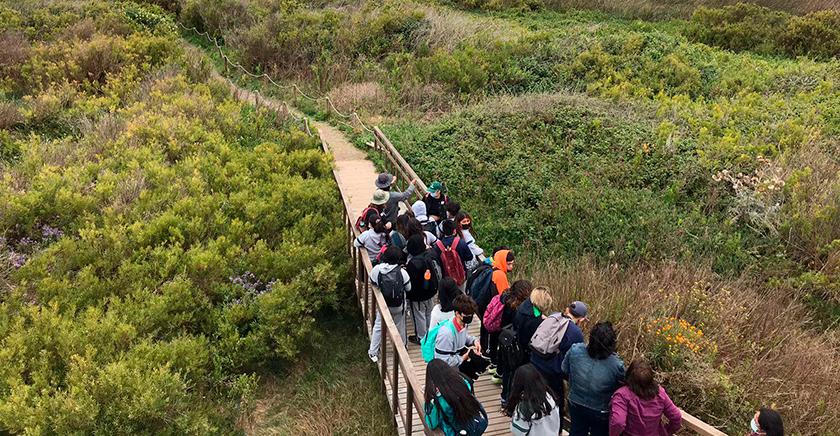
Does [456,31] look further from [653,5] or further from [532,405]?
[532,405]

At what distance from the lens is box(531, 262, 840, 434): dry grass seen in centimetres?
643

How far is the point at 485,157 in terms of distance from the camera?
1366 cm

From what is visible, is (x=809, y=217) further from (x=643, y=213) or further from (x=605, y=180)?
(x=605, y=180)

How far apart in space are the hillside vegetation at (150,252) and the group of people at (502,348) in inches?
80.9

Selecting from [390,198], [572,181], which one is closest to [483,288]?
[390,198]

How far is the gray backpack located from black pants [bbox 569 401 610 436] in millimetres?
478

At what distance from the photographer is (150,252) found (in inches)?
357

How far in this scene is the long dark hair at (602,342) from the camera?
4746 millimetres

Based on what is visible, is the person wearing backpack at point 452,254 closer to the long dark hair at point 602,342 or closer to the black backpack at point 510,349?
the black backpack at point 510,349

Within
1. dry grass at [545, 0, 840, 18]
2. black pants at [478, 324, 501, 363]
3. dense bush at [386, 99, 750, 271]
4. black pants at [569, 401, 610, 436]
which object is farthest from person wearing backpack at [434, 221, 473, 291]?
dry grass at [545, 0, 840, 18]

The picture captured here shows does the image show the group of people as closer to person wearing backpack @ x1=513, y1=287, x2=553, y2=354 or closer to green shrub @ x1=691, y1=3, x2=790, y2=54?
person wearing backpack @ x1=513, y1=287, x2=553, y2=354

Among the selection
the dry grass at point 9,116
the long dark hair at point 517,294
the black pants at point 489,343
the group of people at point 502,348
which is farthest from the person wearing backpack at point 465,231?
the dry grass at point 9,116

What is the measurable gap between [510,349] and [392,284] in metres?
1.68

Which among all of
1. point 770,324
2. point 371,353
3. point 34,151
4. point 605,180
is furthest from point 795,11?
point 34,151
